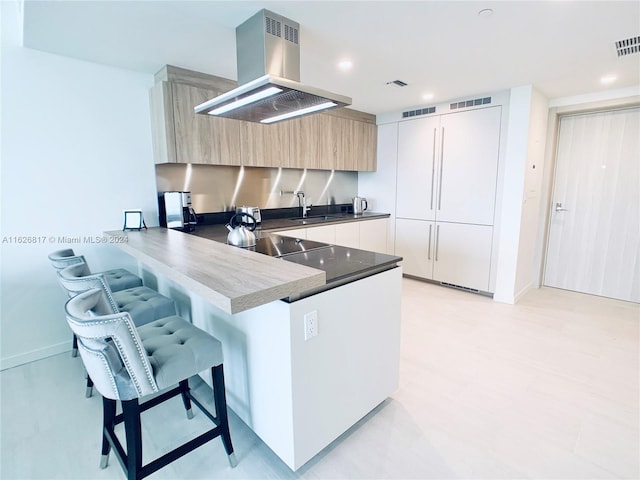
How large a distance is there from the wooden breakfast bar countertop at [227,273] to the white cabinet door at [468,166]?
3232 mm

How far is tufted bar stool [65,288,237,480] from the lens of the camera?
123 centimetres

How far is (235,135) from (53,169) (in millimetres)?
1598

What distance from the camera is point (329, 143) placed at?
438 cm

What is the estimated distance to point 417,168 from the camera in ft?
14.9

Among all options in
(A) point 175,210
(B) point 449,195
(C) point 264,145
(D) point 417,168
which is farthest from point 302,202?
(B) point 449,195

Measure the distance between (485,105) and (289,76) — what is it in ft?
9.26

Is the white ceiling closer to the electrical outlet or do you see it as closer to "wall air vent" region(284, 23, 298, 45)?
"wall air vent" region(284, 23, 298, 45)

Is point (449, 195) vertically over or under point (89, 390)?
over

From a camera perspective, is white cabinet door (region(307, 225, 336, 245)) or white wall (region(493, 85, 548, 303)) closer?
white wall (region(493, 85, 548, 303))

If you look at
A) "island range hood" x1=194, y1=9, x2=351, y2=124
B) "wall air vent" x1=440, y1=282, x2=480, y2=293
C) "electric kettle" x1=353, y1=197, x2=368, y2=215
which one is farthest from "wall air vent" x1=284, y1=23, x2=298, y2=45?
"wall air vent" x1=440, y1=282, x2=480, y2=293

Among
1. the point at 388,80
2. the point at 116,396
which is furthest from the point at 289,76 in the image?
the point at 116,396

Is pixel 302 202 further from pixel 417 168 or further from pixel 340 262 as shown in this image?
pixel 340 262

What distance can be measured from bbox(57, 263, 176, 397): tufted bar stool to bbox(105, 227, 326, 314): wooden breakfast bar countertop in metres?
0.27

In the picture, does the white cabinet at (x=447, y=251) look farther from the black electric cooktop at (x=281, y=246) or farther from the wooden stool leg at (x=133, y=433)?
the wooden stool leg at (x=133, y=433)
